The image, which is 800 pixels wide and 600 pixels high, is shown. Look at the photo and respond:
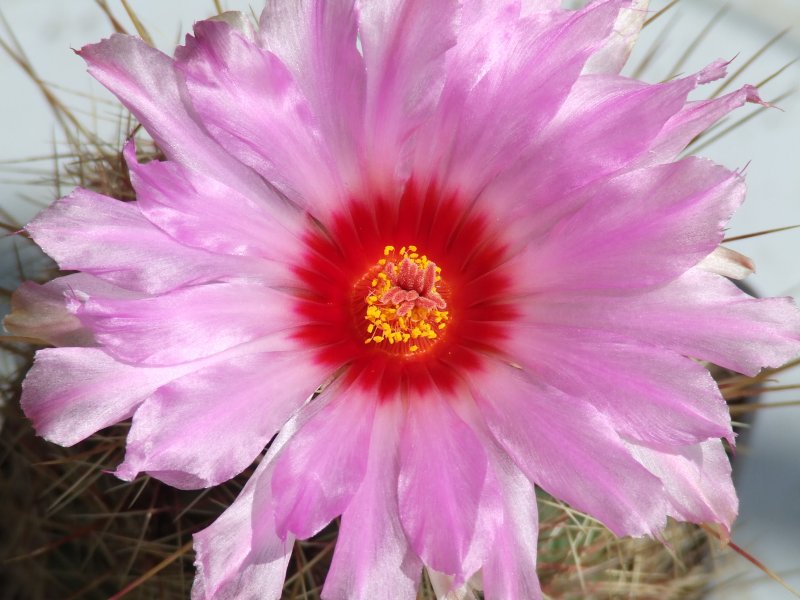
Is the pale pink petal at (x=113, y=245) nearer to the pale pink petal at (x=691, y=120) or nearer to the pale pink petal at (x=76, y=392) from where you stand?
the pale pink petal at (x=76, y=392)

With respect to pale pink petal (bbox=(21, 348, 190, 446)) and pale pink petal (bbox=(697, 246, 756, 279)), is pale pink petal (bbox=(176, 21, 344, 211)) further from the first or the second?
pale pink petal (bbox=(697, 246, 756, 279))

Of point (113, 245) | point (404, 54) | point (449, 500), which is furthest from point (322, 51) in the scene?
point (449, 500)

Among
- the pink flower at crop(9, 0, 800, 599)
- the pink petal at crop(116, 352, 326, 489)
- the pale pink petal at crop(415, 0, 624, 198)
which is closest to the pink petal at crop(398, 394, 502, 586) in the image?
the pink flower at crop(9, 0, 800, 599)

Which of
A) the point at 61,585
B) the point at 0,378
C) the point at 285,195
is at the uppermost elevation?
the point at 285,195

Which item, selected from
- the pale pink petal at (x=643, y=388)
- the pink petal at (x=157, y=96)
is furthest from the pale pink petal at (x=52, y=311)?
the pale pink petal at (x=643, y=388)

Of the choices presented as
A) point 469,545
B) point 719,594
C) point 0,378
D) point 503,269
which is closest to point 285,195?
point 503,269

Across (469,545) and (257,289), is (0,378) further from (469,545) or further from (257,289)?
(469,545)

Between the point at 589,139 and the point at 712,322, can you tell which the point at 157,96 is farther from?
the point at 712,322
